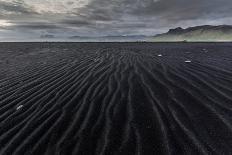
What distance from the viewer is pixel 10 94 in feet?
24.0

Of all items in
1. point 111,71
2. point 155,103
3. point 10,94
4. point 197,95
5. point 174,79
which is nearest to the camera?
point 155,103

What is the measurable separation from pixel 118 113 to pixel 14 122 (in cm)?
192

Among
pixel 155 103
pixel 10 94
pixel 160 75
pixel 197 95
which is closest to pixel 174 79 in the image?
pixel 160 75

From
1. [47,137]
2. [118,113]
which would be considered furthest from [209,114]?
[47,137]

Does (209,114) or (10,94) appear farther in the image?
(10,94)

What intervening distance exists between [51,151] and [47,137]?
52cm

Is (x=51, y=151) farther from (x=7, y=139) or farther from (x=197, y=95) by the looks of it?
(x=197, y=95)

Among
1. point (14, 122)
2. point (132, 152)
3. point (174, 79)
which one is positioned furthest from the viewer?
point (174, 79)

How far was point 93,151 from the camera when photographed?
3.97 metres

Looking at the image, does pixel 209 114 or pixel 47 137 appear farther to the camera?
pixel 209 114

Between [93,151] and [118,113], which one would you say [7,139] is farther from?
[118,113]

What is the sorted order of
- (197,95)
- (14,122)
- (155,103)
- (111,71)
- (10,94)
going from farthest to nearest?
1. (111,71)
2. (10,94)
3. (197,95)
4. (155,103)
5. (14,122)

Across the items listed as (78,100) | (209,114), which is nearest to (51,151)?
(78,100)

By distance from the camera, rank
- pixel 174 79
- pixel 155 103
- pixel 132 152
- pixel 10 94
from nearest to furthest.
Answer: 1. pixel 132 152
2. pixel 155 103
3. pixel 10 94
4. pixel 174 79
